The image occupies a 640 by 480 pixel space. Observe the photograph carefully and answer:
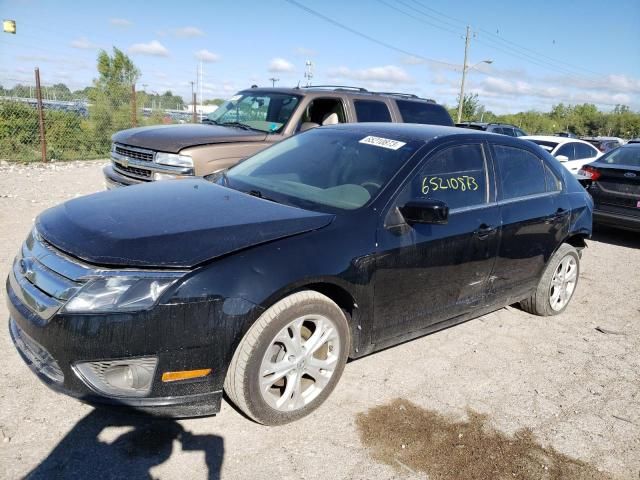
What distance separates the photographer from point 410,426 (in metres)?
2.91

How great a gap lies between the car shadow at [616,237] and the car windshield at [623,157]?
1344 mm

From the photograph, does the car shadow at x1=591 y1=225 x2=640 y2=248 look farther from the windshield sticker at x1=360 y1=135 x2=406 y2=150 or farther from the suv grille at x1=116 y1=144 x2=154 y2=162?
the suv grille at x1=116 y1=144 x2=154 y2=162

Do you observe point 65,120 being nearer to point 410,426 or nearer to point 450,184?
point 450,184

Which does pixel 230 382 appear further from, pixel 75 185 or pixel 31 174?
pixel 31 174

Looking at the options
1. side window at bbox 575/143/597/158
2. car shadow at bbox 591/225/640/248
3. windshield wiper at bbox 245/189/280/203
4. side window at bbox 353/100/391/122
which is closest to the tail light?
car shadow at bbox 591/225/640/248

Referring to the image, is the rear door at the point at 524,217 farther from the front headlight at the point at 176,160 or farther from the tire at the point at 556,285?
the front headlight at the point at 176,160

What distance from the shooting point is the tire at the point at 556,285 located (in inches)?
181

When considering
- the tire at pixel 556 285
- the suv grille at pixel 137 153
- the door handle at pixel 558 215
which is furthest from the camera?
the suv grille at pixel 137 153

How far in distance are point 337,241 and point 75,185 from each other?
8064mm

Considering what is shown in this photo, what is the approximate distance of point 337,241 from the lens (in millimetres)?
2805

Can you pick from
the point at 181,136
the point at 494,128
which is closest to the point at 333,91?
the point at 181,136

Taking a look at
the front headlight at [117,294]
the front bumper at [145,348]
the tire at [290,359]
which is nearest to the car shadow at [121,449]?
the front bumper at [145,348]

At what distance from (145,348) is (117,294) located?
28 centimetres

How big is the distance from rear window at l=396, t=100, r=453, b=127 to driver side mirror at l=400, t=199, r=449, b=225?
189 inches
